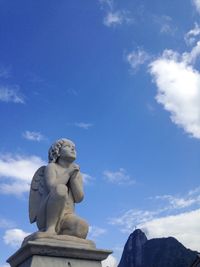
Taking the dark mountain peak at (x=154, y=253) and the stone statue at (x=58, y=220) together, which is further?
the dark mountain peak at (x=154, y=253)

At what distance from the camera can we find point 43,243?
6133 millimetres

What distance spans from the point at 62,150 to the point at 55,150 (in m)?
0.14

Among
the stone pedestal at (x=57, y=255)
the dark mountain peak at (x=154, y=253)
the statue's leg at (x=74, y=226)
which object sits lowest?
the stone pedestal at (x=57, y=255)

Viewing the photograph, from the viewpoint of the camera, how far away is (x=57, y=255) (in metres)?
6.24

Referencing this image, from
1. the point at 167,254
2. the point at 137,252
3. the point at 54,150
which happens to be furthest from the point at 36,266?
the point at 137,252

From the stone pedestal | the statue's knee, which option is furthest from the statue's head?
the stone pedestal

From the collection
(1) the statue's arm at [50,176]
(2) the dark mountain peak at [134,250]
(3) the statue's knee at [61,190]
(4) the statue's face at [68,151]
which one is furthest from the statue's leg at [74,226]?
(2) the dark mountain peak at [134,250]

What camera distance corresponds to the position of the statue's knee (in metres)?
6.65

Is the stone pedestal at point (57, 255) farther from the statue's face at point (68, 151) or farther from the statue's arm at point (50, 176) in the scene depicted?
the statue's face at point (68, 151)

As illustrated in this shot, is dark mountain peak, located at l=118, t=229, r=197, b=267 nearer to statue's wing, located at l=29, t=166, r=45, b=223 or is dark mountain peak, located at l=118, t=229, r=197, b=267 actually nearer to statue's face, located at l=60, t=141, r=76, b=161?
statue's face, located at l=60, t=141, r=76, b=161

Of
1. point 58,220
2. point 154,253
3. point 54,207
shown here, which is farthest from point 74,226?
point 154,253

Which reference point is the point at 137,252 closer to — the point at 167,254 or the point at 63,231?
the point at 167,254

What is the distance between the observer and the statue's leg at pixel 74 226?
6.68m

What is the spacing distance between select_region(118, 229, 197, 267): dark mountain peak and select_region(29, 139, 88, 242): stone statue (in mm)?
91122
